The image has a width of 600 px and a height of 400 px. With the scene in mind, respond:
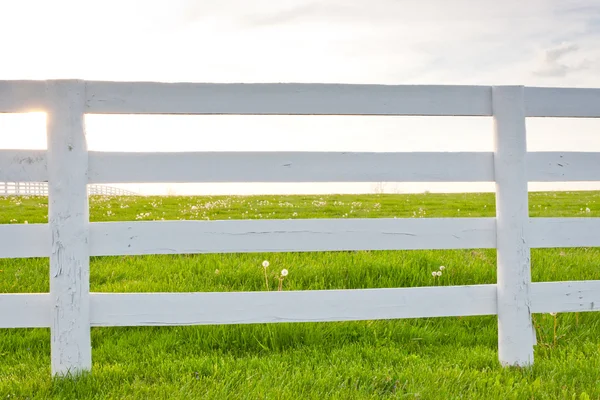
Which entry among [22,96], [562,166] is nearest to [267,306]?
[22,96]

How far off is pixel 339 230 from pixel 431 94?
1.25m

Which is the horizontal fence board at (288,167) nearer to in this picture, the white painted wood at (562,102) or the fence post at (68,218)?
the fence post at (68,218)

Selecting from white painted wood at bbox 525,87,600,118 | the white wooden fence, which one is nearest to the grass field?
the white wooden fence

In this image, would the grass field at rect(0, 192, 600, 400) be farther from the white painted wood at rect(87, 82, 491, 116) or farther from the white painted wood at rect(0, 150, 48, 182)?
the white painted wood at rect(87, 82, 491, 116)

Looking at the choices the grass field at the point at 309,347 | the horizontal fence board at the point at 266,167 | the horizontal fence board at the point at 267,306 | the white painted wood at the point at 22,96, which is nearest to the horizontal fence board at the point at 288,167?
the horizontal fence board at the point at 266,167

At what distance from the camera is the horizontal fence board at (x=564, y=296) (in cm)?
399

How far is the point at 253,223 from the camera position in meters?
3.68

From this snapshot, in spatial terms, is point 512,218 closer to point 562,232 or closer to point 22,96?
point 562,232

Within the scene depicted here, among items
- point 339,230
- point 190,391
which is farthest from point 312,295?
point 190,391

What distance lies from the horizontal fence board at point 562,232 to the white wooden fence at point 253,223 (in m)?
0.03

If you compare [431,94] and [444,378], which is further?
[431,94]

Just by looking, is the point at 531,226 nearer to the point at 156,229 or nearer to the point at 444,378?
the point at 444,378

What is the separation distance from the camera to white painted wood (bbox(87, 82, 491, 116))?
144 inches

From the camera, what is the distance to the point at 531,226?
155 inches
